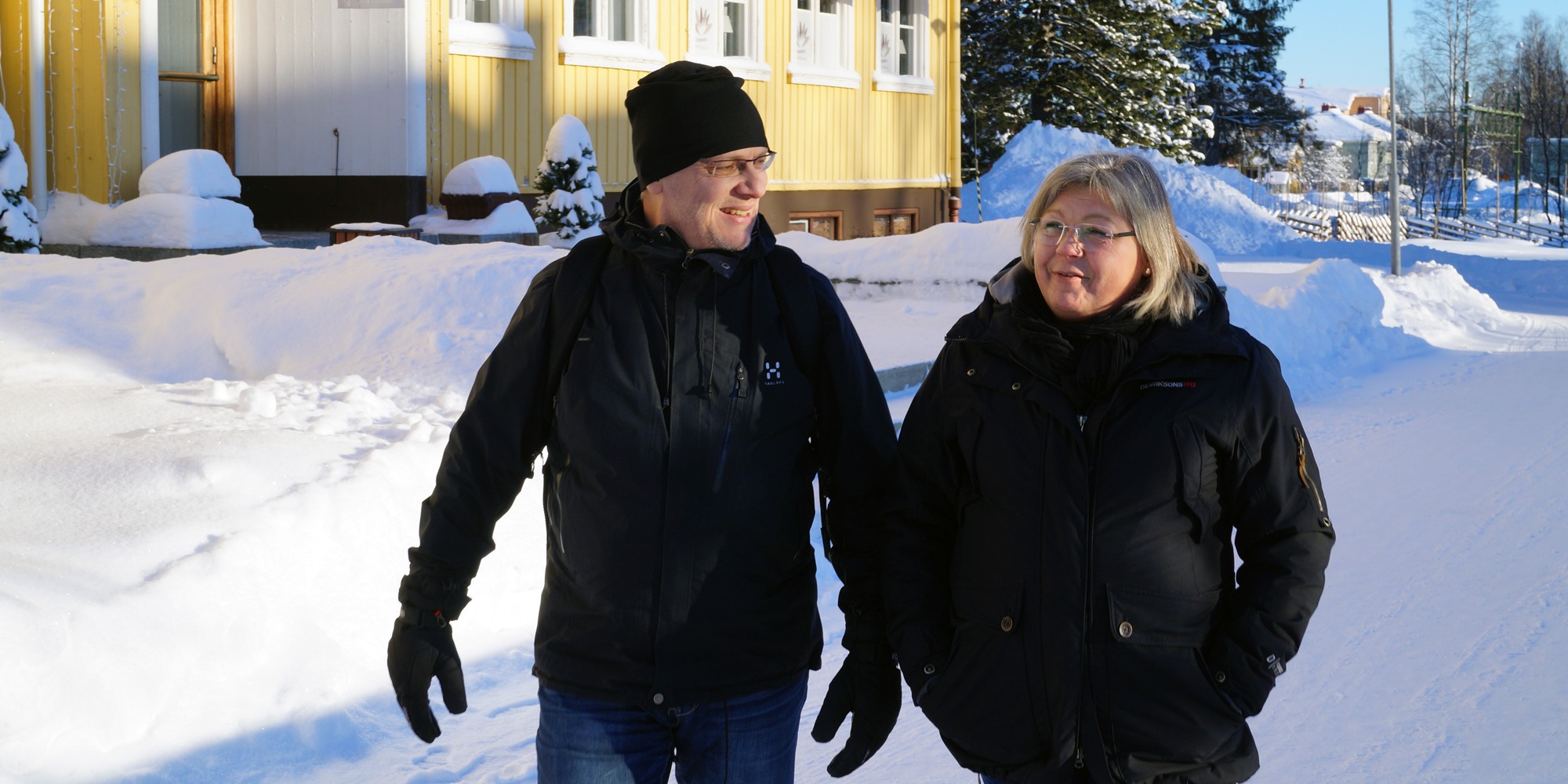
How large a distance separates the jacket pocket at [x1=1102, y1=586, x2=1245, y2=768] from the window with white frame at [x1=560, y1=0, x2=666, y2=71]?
11662 millimetres

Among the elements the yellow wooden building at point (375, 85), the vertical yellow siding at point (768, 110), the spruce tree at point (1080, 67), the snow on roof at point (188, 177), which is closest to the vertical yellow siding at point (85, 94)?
the yellow wooden building at point (375, 85)

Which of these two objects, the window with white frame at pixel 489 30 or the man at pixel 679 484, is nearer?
the man at pixel 679 484

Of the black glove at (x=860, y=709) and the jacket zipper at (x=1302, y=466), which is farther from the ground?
the jacket zipper at (x=1302, y=466)

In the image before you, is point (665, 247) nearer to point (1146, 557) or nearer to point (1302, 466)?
point (1146, 557)

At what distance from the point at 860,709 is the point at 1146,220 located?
3.40 feet

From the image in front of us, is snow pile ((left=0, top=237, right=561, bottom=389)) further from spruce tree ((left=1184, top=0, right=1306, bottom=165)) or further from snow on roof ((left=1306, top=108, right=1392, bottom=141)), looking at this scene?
snow on roof ((left=1306, top=108, right=1392, bottom=141))

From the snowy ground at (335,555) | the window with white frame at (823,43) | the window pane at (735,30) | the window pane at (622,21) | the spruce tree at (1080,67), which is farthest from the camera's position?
the spruce tree at (1080,67)

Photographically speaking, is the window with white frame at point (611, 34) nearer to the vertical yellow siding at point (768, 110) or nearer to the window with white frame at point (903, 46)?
the vertical yellow siding at point (768, 110)

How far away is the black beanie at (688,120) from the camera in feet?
8.79

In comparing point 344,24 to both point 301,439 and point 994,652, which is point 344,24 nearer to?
point 301,439

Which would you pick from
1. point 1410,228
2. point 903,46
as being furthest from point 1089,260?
point 1410,228

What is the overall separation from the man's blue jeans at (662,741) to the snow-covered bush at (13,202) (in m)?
7.77

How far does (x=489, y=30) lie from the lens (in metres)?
12.6

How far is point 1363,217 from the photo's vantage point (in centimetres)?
4028
